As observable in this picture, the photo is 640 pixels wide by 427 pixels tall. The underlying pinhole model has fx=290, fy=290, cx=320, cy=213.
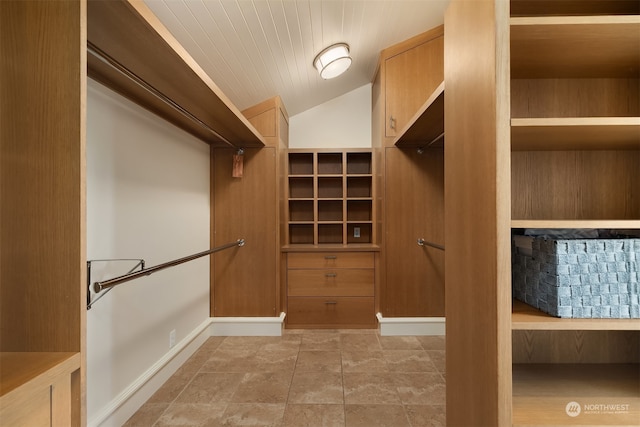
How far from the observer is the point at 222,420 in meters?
1.63

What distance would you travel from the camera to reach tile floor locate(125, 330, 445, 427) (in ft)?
5.40

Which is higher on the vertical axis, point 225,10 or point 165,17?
point 225,10

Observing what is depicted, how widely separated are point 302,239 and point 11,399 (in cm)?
288

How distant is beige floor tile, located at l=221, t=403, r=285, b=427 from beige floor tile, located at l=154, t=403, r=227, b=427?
5cm

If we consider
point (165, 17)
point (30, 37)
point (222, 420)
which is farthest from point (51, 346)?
point (165, 17)

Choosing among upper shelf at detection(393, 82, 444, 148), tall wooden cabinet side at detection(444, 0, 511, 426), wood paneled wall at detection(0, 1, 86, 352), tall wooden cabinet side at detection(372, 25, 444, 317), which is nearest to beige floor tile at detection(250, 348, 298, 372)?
tall wooden cabinet side at detection(372, 25, 444, 317)

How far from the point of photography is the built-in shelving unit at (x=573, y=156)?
89 cm

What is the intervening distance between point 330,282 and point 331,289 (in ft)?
0.23

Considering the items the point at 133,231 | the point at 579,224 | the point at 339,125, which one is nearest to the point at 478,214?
the point at 579,224

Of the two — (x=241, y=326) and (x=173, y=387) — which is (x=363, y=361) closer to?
(x=241, y=326)

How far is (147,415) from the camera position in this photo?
65.3 inches

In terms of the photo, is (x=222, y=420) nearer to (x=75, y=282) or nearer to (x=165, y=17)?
(x=75, y=282)

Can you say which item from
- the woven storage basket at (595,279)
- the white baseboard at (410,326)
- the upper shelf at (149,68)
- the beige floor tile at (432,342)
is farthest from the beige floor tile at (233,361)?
the woven storage basket at (595,279)

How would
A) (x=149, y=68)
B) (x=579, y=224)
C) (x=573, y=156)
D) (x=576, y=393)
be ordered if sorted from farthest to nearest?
(x=149, y=68)
(x=573, y=156)
(x=576, y=393)
(x=579, y=224)
